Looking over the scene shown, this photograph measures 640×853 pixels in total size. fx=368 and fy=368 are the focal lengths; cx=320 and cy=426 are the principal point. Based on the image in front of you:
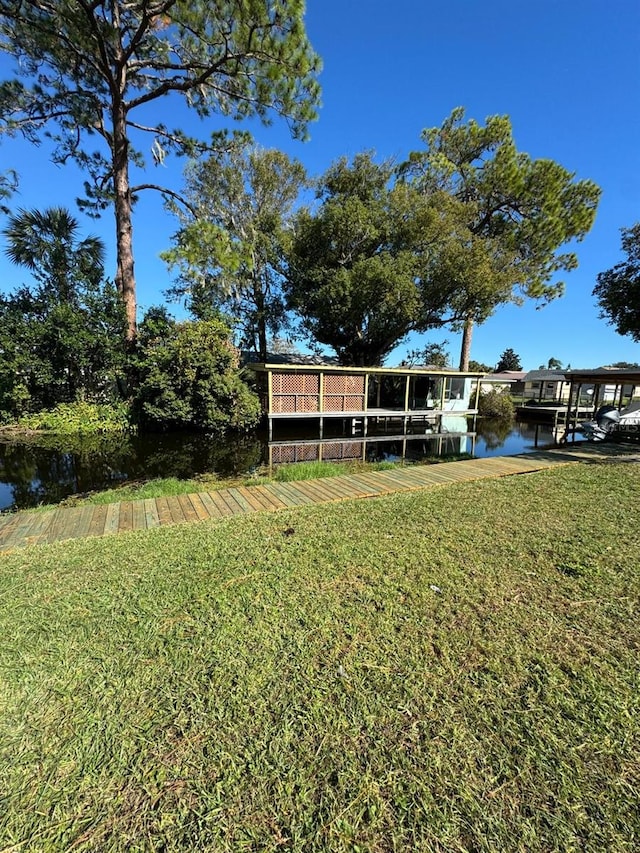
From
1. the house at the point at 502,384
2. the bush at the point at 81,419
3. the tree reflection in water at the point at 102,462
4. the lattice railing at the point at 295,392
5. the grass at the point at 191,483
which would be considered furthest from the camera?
the house at the point at 502,384

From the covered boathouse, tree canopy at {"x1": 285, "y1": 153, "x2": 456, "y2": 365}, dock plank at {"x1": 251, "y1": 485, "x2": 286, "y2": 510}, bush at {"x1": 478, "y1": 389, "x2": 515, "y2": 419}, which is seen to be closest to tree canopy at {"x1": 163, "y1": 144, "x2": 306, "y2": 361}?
tree canopy at {"x1": 285, "y1": 153, "x2": 456, "y2": 365}

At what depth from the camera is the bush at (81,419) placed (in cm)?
1239

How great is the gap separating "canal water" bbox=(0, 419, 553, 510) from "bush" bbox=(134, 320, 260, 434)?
0.74 meters

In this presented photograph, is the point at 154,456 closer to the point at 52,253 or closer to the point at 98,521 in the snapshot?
the point at 98,521

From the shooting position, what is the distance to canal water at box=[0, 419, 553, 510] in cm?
737

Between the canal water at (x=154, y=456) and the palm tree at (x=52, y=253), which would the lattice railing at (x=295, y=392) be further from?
the palm tree at (x=52, y=253)

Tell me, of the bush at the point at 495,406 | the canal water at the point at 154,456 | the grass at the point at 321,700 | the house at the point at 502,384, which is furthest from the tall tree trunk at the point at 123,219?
the house at the point at 502,384

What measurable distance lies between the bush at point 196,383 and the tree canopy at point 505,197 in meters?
10.6

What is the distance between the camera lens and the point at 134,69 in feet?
39.3

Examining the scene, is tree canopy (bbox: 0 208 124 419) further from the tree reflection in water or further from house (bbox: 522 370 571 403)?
house (bbox: 522 370 571 403)

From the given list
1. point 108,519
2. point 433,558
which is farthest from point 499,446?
point 108,519

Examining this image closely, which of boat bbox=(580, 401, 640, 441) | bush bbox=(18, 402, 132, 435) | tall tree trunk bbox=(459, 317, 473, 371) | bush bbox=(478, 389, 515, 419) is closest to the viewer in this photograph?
boat bbox=(580, 401, 640, 441)

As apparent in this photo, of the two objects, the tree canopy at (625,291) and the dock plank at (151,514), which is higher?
the tree canopy at (625,291)

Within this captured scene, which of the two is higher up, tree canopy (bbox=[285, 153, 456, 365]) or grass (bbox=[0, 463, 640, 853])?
tree canopy (bbox=[285, 153, 456, 365])
